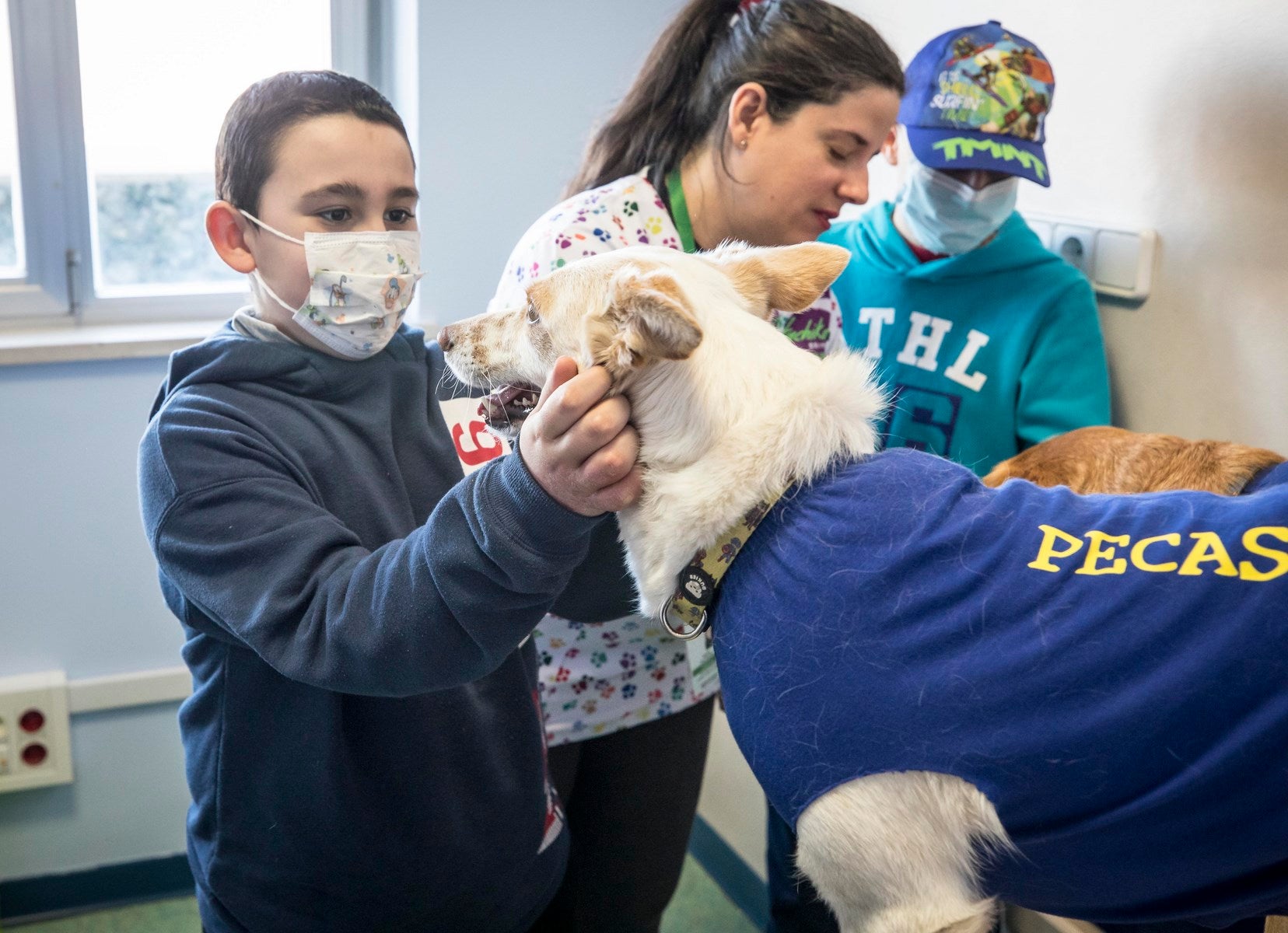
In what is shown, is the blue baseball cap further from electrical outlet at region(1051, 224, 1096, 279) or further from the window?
the window

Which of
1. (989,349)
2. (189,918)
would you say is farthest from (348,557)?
(189,918)

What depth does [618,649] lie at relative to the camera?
1484 mm

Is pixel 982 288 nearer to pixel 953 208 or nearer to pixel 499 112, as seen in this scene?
pixel 953 208

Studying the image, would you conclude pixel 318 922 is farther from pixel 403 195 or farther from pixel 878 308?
pixel 878 308

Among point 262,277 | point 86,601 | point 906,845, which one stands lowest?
point 86,601

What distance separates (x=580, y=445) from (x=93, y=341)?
5.52 ft

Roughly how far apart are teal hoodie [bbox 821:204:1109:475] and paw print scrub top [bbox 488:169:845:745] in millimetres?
242

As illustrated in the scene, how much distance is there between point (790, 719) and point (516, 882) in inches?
16.5

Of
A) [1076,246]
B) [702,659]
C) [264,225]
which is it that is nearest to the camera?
[264,225]

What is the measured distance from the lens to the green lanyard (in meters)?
1.48

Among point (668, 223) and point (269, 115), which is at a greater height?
point (269, 115)

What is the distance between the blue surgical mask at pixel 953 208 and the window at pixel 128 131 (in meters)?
1.45

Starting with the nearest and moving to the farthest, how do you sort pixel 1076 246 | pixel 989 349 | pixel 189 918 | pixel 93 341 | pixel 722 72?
pixel 722 72 → pixel 989 349 → pixel 1076 246 → pixel 93 341 → pixel 189 918

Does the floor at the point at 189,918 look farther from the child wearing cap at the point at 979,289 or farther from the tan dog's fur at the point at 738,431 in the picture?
the tan dog's fur at the point at 738,431
